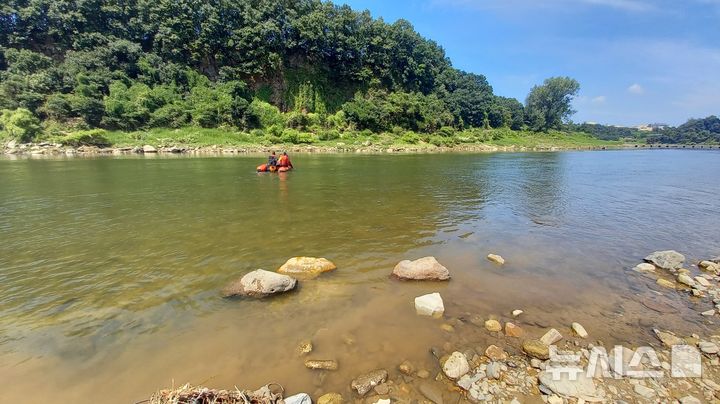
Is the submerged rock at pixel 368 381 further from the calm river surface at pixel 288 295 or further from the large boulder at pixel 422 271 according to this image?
the large boulder at pixel 422 271

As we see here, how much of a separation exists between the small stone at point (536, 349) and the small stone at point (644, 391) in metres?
→ 1.03

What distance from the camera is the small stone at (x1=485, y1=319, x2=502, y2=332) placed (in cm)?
550

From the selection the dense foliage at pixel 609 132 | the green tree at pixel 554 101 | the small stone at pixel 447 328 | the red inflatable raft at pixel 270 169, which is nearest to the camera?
the small stone at pixel 447 328

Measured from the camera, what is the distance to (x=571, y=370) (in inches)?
179

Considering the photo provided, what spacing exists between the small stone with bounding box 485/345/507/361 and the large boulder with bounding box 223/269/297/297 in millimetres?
4012

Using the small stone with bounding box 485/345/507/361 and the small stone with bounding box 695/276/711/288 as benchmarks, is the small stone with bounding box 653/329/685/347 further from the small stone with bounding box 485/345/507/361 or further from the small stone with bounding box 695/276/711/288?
the small stone with bounding box 695/276/711/288

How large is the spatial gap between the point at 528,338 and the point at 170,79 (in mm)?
81508

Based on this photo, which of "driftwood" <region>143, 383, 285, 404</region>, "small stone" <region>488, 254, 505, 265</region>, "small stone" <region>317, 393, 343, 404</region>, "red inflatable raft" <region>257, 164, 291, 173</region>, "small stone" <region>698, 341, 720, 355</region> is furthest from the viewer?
"red inflatable raft" <region>257, 164, 291, 173</region>

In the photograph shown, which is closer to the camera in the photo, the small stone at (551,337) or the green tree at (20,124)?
the small stone at (551,337)

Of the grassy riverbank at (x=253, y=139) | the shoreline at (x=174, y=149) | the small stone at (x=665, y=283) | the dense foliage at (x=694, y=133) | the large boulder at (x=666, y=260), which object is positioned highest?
the dense foliage at (x=694, y=133)

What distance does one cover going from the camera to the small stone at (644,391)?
4086 mm

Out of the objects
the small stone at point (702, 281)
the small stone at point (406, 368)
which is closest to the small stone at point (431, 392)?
the small stone at point (406, 368)

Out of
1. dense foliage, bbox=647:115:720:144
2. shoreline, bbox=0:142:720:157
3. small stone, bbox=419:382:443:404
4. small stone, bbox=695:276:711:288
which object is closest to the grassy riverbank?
shoreline, bbox=0:142:720:157

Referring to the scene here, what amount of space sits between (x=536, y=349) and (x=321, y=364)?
3302 millimetres
